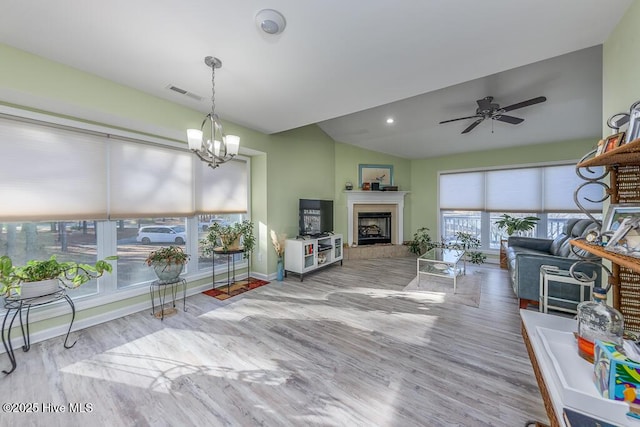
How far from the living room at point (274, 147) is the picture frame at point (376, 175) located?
15 cm

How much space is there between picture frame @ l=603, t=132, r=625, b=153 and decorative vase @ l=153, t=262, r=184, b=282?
3711 mm

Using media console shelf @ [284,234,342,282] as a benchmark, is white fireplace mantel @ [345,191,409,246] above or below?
above

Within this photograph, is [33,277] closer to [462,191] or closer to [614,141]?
[614,141]

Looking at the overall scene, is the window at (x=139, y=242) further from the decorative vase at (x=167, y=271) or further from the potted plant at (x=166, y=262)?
the decorative vase at (x=167, y=271)

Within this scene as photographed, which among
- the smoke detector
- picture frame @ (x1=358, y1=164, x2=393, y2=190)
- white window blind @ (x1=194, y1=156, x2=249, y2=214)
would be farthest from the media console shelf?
the smoke detector

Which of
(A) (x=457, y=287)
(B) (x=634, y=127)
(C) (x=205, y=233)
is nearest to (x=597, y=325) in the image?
(B) (x=634, y=127)

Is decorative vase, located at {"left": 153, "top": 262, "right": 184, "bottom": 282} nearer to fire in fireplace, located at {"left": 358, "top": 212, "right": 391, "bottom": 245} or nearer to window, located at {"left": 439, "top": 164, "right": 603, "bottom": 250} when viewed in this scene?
fire in fireplace, located at {"left": 358, "top": 212, "right": 391, "bottom": 245}

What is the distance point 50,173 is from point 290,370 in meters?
2.96

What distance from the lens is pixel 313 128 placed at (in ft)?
16.7

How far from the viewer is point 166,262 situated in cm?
279

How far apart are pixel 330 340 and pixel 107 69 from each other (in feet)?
10.8

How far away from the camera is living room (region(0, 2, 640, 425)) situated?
1.83m

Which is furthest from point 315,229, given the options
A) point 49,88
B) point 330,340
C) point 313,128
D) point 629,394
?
point 629,394

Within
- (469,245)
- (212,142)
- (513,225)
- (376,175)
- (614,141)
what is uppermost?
(376,175)
